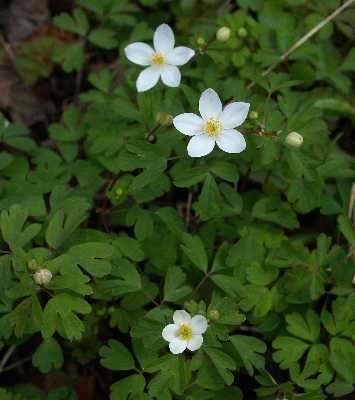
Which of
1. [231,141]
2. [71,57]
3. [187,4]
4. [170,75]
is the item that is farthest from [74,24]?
[231,141]

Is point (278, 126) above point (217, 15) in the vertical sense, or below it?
below

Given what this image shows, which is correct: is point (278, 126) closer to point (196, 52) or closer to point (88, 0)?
point (196, 52)

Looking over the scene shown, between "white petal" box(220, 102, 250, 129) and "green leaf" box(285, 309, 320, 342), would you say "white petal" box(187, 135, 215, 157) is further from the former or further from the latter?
"green leaf" box(285, 309, 320, 342)

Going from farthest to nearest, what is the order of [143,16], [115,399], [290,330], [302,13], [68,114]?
[143,16]
[302,13]
[68,114]
[290,330]
[115,399]

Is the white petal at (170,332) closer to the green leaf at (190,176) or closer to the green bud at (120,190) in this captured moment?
the green leaf at (190,176)

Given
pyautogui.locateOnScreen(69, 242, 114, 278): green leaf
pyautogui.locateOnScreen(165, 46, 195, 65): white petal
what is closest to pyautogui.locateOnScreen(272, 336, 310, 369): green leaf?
pyautogui.locateOnScreen(69, 242, 114, 278): green leaf

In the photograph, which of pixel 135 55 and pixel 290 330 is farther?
pixel 135 55

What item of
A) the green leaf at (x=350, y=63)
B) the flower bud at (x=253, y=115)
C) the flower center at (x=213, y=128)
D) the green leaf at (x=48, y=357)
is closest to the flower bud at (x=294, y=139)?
the flower bud at (x=253, y=115)

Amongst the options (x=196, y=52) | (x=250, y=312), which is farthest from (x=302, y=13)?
(x=250, y=312)
